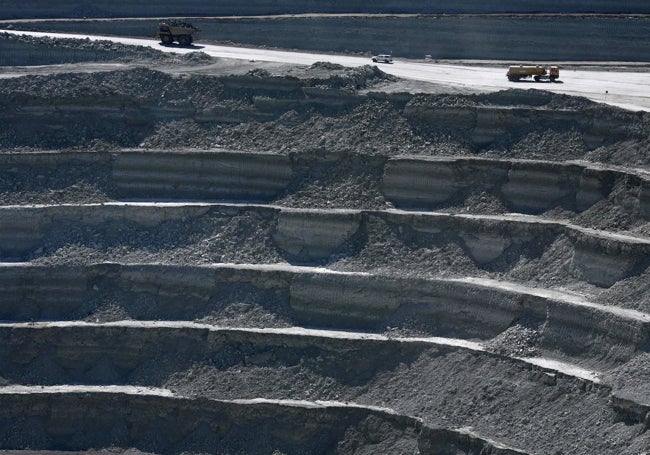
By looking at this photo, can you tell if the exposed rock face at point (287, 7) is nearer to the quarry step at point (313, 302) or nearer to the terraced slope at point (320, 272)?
the terraced slope at point (320, 272)

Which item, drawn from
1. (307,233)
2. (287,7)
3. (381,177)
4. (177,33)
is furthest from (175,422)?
(287,7)

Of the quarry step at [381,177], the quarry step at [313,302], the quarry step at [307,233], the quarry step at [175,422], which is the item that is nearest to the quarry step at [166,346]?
the quarry step at [313,302]

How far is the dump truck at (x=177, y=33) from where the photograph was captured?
4884cm

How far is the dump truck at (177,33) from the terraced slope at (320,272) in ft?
39.6

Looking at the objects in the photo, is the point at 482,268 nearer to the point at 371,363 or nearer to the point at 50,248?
the point at 371,363

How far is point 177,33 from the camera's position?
4888cm

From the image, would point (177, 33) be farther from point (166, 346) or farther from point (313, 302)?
point (313, 302)

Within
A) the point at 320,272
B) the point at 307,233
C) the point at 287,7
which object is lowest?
the point at 320,272

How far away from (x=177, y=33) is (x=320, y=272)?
2069 centimetres

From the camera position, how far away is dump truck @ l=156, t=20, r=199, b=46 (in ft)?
160

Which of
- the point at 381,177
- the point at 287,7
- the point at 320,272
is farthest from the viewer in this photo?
the point at 287,7

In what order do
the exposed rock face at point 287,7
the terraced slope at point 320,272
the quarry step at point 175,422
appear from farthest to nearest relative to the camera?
the exposed rock face at point 287,7 → the quarry step at point 175,422 → the terraced slope at point 320,272

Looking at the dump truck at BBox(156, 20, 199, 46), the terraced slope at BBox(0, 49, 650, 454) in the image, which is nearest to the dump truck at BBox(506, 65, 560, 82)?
the terraced slope at BBox(0, 49, 650, 454)

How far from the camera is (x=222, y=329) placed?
30.6m
